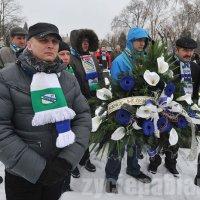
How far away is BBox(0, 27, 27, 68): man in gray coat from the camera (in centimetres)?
514

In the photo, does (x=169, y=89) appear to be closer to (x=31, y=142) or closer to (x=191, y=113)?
(x=191, y=113)

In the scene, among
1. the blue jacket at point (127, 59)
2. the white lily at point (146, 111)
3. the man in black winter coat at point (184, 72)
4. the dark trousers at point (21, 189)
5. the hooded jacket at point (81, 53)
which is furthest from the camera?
the hooded jacket at point (81, 53)

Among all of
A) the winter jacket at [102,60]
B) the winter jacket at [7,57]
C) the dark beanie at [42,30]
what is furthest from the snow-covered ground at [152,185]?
the winter jacket at [102,60]

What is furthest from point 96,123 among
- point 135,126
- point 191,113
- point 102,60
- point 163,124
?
point 102,60

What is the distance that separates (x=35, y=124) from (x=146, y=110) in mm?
1312

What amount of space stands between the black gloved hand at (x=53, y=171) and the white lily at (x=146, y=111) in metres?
1.13

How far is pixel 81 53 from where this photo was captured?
492 cm

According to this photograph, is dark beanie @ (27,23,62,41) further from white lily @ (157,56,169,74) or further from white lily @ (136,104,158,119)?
white lily @ (157,56,169,74)

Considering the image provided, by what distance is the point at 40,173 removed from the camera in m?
2.47

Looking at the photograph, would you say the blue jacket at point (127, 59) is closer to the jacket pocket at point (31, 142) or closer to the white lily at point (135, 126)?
the white lily at point (135, 126)

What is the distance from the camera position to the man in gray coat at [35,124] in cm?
244

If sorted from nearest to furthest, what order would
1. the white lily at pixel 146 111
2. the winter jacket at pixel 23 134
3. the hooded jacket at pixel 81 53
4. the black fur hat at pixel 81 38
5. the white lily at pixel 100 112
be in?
the winter jacket at pixel 23 134, the white lily at pixel 146 111, the white lily at pixel 100 112, the hooded jacket at pixel 81 53, the black fur hat at pixel 81 38

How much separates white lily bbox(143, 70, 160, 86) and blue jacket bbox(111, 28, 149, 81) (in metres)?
0.27

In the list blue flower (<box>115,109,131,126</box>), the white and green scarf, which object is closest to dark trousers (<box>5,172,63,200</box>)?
the white and green scarf
